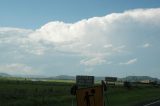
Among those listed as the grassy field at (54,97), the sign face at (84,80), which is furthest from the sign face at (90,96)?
the grassy field at (54,97)

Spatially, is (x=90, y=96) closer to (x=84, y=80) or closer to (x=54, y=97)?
(x=84, y=80)

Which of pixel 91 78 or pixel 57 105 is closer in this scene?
pixel 91 78

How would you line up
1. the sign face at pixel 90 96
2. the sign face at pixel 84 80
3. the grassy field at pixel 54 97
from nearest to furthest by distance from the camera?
the sign face at pixel 90 96 → the sign face at pixel 84 80 → the grassy field at pixel 54 97

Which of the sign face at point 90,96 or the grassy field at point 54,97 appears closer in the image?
the sign face at point 90,96

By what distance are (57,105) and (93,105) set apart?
1575 cm

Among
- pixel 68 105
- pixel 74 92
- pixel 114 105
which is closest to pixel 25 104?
pixel 68 105

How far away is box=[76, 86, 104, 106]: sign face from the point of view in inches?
714

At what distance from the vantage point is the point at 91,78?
24312 millimetres

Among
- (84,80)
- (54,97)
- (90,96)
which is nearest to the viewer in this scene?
(90,96)

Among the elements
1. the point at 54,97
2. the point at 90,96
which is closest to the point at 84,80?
the point at 90,96

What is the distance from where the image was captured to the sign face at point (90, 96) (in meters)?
18.1

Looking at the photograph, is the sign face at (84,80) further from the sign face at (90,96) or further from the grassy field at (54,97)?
the grassy field at (54,97)

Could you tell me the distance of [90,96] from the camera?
1820cm

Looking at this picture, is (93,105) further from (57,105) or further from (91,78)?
(57,105)
